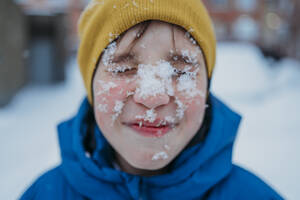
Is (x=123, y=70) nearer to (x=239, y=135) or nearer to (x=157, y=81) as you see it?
(x=157, y=81)

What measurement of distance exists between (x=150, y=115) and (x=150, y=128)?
54 mm

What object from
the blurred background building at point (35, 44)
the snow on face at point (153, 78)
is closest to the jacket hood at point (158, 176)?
the snow on face at point (153, 78)

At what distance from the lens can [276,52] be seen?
8188mm

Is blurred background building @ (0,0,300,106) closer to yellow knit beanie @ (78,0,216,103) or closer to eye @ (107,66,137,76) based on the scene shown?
yellow knit beanie @ (78,0,216,103)

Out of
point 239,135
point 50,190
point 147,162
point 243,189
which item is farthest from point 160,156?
point 239,135

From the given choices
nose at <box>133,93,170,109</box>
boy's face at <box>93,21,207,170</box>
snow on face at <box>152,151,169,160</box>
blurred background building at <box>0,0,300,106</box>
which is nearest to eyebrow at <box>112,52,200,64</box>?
boy's face at <box>93,21,207,170</box>

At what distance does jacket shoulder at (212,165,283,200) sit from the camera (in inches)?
40.1

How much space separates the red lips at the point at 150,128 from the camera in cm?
91

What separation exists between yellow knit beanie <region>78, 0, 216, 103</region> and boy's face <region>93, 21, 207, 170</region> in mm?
32

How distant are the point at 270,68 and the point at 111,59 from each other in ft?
29.5

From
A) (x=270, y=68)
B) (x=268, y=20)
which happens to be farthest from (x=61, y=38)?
(x=268, y=20)

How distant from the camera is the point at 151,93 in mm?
859

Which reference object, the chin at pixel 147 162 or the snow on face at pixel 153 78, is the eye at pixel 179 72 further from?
the chin at pixel 147 162

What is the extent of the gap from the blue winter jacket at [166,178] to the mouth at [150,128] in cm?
19
